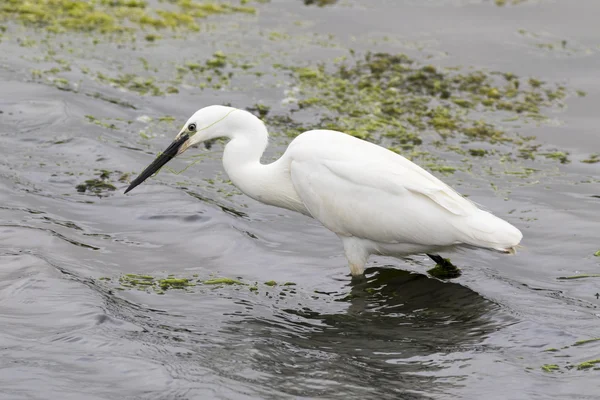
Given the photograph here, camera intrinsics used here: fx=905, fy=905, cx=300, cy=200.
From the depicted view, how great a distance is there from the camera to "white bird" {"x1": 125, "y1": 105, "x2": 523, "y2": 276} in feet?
21.9

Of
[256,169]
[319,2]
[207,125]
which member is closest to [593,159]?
[256,169]

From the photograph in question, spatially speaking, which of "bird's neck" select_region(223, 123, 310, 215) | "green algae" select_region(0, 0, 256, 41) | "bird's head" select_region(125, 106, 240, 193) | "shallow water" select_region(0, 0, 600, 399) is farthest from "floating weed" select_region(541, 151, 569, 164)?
"green algae" select_region(0, 0, 256, 41)

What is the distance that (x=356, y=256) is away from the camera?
Answer: 716 cm

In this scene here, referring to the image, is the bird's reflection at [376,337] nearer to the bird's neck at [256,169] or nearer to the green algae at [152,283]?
the green algae at [152,283]

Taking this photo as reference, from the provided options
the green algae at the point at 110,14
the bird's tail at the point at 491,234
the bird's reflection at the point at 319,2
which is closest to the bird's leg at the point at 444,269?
the bird's tail at the point at 491,234

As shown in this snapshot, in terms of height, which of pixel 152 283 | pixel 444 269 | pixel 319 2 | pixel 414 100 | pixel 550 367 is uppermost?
pixel 319 2

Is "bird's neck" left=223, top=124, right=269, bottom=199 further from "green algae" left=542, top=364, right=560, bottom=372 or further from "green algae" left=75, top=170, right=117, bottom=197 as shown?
"green algae" left=542, top=364, right=560, bottom=372

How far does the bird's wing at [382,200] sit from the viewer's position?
22.1 feet

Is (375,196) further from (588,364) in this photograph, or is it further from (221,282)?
(588,364)

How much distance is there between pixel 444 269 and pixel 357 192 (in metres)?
1.01

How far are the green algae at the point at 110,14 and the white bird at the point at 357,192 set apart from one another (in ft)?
19.1

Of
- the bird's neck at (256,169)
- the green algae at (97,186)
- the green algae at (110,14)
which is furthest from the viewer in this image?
the green algae at (110,14)

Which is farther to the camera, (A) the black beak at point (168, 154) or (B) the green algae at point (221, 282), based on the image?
(A) the black beak at point (168, 154)

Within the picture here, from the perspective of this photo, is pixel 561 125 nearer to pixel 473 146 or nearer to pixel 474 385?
pixel 473 146
